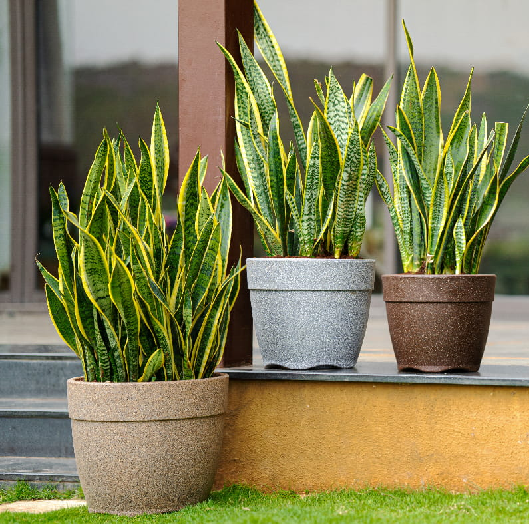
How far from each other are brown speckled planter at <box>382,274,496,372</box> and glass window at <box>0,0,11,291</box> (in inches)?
141

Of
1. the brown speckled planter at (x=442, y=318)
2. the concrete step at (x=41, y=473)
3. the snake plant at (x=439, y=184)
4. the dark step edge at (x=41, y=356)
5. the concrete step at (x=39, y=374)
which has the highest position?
the snake plant at (x=439, y=184)

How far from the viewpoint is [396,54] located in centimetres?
519

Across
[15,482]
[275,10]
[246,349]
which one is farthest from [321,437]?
[275,10]

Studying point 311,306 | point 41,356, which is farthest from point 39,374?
point 311,306

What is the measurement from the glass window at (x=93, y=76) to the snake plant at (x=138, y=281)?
3.22 m

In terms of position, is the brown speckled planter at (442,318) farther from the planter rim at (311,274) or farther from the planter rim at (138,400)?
the planter rim at (138,400)

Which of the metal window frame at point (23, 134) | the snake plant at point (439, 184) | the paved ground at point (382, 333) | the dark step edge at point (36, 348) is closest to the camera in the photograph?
the snake plant at point (439, 184)

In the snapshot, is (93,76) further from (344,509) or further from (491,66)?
(344,509)

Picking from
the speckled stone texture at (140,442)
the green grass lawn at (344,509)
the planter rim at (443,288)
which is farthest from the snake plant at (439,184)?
the speckled stone texture at (140,442)

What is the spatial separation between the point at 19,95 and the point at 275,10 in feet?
5.45

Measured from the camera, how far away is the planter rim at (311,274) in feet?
8.18

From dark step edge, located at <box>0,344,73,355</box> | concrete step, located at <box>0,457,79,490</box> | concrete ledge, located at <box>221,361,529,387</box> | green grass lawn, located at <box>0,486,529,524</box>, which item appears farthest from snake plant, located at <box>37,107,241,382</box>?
dark step edge, located at <box>0,344,73,355</box>

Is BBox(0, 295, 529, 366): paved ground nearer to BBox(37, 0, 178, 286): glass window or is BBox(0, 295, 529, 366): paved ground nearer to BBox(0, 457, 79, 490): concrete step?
BBox(0, 457, 79, 490): concrete step

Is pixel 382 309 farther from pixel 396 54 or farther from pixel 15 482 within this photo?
pixel 15 482
